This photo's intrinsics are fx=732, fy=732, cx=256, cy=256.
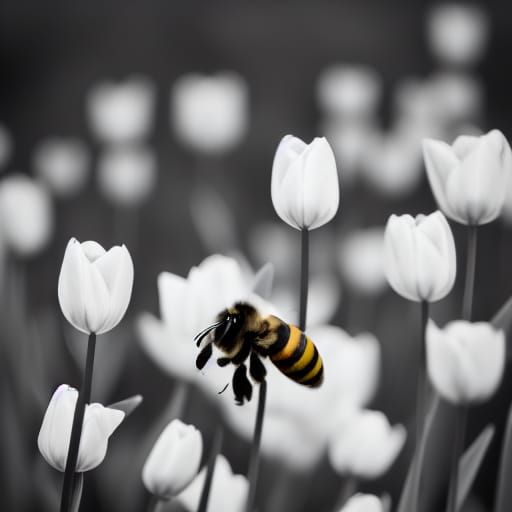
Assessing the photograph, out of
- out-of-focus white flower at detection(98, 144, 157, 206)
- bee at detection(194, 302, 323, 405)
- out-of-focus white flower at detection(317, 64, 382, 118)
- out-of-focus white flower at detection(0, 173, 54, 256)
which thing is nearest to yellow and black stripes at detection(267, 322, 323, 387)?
bee at detection(194, 302, 323, 405)

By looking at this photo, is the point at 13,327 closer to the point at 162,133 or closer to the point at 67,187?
the point at 67,187

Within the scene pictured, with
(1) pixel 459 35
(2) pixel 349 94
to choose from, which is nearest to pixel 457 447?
(2) pixel 349 94

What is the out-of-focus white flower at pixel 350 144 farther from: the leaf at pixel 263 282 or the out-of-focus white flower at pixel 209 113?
the leaf at pixel 263 282

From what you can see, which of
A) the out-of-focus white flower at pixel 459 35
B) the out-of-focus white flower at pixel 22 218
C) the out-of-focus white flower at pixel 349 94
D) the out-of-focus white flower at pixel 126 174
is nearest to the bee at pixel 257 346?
the out-of-focus white flower at pixel 22 218

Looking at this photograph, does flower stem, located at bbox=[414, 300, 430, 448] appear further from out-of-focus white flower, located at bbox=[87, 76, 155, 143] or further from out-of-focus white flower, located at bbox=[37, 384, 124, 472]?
out-of-focus white flower, located at bbox=[87, 76, 155, 143]

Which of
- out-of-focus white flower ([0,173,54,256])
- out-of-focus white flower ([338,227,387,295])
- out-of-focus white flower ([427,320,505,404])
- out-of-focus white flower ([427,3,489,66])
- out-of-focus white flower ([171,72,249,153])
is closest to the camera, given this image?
out-of-focus white flower ([427,320,505,404])

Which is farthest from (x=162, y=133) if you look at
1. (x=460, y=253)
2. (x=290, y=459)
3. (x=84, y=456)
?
(x=84, y=456)
